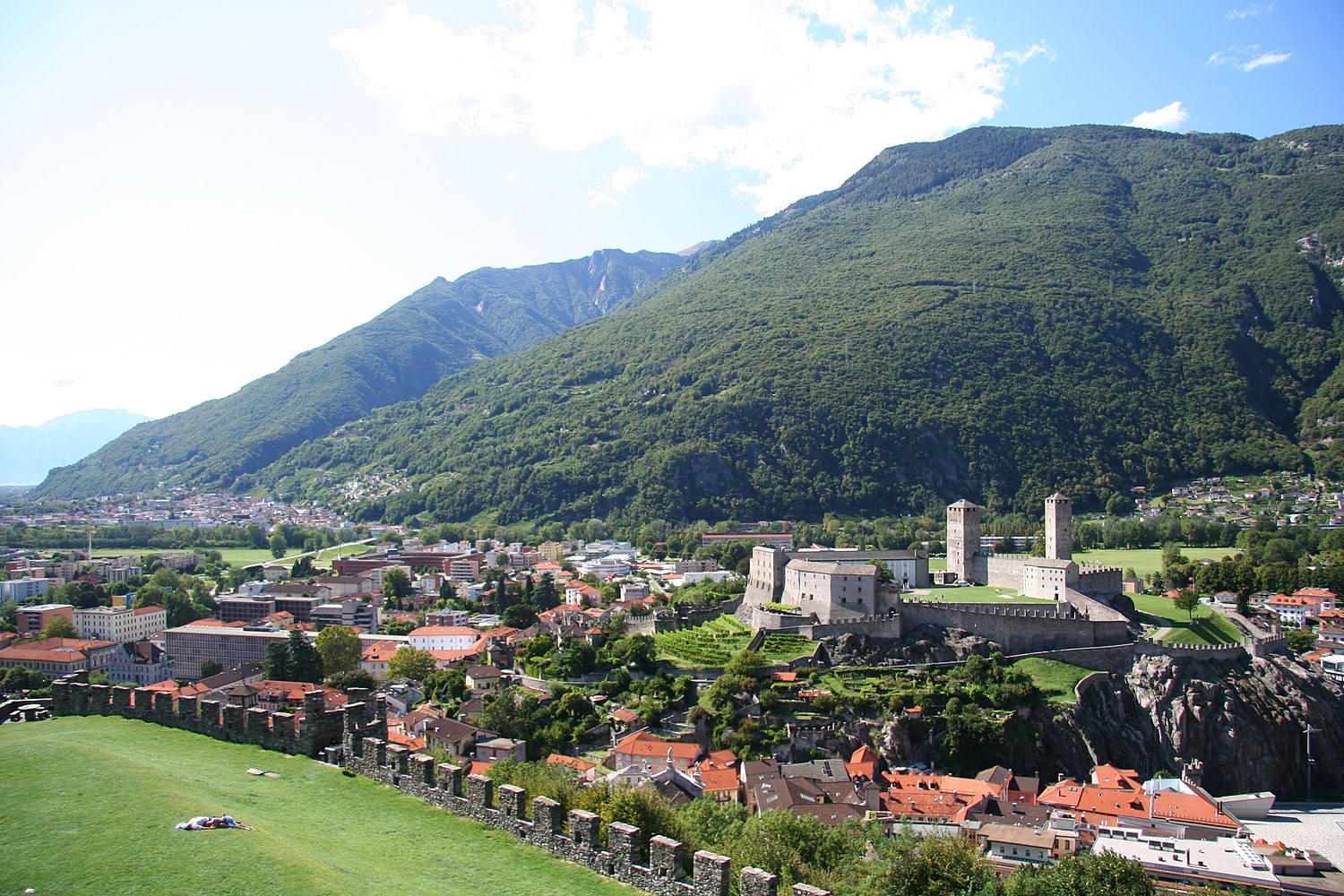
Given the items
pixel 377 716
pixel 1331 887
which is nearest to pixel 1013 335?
pixel 1331 887

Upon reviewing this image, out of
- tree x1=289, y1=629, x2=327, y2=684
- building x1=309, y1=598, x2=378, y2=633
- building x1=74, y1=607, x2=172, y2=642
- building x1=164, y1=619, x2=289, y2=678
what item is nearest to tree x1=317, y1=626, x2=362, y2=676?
tree x1=289, y1=629, x2=327, y2=684

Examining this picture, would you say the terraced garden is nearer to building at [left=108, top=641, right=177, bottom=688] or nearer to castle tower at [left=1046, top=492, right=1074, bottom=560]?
castle tower at [left=1046, top=492, right=1074, bottom=560]

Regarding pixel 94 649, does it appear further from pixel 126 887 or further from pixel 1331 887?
pixel 1331 887

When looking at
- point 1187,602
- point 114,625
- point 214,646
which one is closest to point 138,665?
point 214,646

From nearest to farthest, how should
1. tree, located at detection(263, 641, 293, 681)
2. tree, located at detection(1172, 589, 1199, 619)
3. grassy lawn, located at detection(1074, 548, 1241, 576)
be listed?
1. tree, located at detection(263, 641, 293, 681)
2. tree, located at detection(1172, 589, 1199, 619)
3. grassy lawn, located at detection(1074, 548, 1241, 576)

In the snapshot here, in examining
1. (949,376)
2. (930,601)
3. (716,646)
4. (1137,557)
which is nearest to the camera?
(716,646)

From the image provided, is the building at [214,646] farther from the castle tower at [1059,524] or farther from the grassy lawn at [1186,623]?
the grassy lawn at [1186,623]

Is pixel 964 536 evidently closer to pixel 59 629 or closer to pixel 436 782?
pixel 436 782
